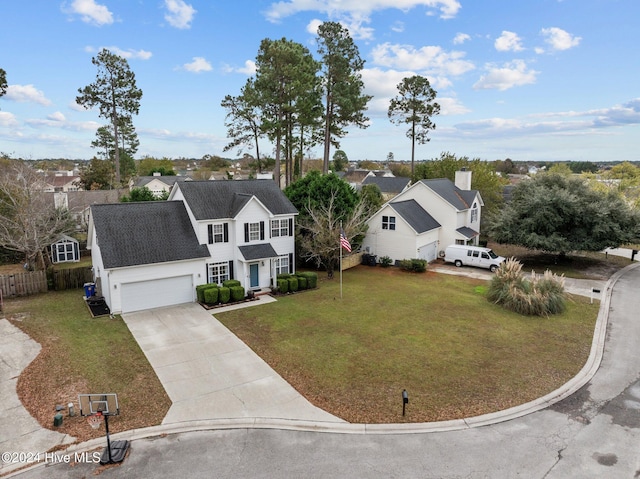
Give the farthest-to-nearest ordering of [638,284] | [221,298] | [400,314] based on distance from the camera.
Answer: [638,284] < [221,298] < [400,314]

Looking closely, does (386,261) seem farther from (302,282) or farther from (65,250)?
(65,250)

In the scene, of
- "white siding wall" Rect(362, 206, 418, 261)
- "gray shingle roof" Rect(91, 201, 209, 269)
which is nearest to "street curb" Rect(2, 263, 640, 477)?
"gray shingle roof" Rect(91, 201, 209, 269)

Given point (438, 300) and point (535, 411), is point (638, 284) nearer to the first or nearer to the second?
point (438, 300)

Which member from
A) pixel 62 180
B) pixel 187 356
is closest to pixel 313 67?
pixel 187 356

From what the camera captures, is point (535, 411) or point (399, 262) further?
point (399, 262)

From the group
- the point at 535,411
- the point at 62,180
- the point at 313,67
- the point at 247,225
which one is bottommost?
the point at 535,411

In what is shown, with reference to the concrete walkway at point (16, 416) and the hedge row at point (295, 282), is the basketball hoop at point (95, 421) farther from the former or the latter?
the hedge row at point (295, 282)

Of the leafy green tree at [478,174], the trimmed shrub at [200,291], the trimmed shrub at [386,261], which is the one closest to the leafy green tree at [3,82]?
the trimmed shrub at [200,291]

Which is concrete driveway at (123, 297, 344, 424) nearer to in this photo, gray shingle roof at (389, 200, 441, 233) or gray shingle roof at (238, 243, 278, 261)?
gray shingle roof at (238, 243, 278, 261)
